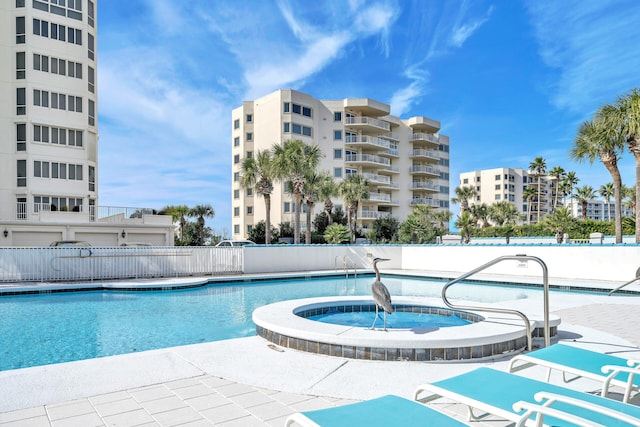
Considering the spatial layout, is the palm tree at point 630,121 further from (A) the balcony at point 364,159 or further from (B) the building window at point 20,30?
(B) the building window at point 20,30

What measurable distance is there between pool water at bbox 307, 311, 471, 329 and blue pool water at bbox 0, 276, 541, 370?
1806 mm

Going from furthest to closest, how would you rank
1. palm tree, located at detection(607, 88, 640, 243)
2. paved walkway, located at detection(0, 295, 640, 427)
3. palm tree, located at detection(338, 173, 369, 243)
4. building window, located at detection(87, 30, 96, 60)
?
palm tree, located at detection(338, 173, 369, 243)
building window, located at detection(87, 30, 96, 60)
palm tree, located at detection(607, 88, 640, 243)
paved walkway, located at detection(0, 295, 640, 427)

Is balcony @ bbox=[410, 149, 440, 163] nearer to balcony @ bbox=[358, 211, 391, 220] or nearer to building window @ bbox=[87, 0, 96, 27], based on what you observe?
balcony @ bbox=[358, 211, 391, 220]

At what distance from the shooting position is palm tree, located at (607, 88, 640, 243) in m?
19.0

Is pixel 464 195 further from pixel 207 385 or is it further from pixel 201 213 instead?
pixel 207 385

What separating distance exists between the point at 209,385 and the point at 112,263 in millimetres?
14851

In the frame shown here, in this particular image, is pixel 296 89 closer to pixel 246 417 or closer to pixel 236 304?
pixel 236 304

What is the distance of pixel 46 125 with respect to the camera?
28.3 m

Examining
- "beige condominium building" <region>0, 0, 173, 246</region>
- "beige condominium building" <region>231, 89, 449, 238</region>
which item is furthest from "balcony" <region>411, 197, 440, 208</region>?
"beige condominium building" <region>0, 0, 173, 246</region>

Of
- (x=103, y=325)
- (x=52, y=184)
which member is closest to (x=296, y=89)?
(x=52, y=184)

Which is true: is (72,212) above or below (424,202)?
below

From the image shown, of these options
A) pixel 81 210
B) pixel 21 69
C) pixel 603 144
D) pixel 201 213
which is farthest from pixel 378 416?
pixel 201 213

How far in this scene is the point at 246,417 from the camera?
3949mm

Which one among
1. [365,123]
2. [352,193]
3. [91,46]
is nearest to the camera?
[91,46]
